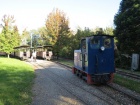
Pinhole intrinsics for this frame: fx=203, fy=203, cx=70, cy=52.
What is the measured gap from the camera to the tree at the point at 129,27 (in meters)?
27.8

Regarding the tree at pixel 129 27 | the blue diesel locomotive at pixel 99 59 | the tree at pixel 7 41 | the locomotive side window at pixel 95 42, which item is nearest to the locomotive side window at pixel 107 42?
the blue diesel locomotive at pixel 99 59

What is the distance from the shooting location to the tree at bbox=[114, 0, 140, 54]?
91.1 feet

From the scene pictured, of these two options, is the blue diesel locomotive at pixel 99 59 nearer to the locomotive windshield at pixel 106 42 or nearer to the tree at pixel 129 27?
the locomotive windshield at pixel 106 42

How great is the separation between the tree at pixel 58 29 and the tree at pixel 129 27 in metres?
13.8

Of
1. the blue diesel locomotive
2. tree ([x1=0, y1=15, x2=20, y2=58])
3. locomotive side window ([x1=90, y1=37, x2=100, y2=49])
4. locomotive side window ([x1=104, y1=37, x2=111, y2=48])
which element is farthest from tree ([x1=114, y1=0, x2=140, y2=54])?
tree ([x1=0, y1=15, x2=20, y2=58])

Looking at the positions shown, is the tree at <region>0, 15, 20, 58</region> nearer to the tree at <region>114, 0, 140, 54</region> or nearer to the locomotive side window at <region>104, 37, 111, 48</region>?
the tree at <region>114, 0, 140, 54</region>

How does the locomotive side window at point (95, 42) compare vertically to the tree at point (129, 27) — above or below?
below

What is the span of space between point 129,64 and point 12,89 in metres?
18.9

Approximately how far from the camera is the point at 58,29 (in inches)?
1634

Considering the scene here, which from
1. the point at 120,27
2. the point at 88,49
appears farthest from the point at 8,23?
the point at 88,49

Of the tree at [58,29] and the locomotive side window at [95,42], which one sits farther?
the tree at [58,29]

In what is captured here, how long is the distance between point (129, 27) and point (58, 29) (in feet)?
55.8

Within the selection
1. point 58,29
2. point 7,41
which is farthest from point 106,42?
point 7,41

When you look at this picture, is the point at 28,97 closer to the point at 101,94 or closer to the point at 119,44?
the point at 101,94
